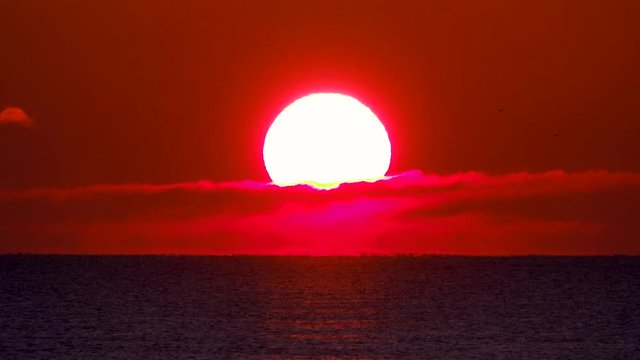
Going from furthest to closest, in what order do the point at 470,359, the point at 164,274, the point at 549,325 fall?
the point at 164,274, the point at 549,325, the point at 470,359

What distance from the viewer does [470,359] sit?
30781 millimetres

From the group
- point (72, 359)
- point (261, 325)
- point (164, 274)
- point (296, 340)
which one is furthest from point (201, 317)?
point (164, 274)

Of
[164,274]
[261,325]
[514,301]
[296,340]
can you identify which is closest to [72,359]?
[296,340]

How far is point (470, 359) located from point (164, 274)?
4527 centimetres

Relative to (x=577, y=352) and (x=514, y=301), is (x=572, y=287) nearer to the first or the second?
(x=514, y=301)

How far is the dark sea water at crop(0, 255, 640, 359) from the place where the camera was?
32.9 m

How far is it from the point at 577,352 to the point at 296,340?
25.8 ft

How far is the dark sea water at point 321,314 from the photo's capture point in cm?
3291

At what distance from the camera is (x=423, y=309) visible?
4534 centimetres

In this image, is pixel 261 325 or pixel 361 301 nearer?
pixel 261 325

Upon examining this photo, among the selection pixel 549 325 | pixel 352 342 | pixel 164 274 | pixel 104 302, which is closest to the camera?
pixel 352 342

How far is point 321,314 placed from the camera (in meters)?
42.5

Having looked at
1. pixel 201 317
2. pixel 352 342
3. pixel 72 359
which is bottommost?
pixel 72 359

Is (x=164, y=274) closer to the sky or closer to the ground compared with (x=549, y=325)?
closer to the sky
